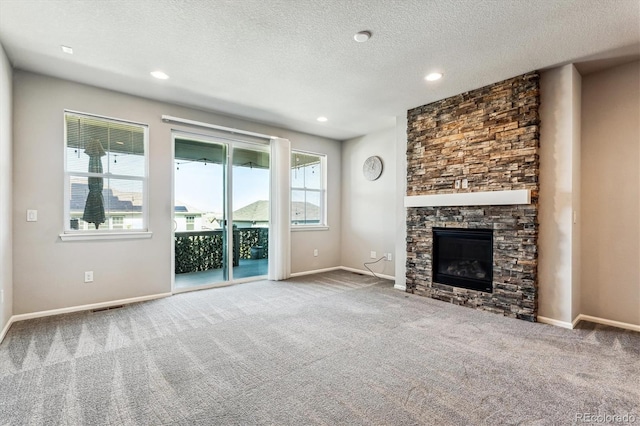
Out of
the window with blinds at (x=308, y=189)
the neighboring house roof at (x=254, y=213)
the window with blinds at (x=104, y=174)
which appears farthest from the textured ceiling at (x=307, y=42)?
the window with blinds at (x=308, y=189)

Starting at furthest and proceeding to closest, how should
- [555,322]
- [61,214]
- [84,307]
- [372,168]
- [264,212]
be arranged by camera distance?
[372,168] → [264,212] → [84,307] → [61,214] → [555,322]

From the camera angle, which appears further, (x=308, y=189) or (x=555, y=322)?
(x=308, y=189)

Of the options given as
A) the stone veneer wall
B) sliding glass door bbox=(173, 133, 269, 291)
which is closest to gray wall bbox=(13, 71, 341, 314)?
sliding glass door bbox=(173, 133, 269, 291)

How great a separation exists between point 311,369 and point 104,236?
9.94ft

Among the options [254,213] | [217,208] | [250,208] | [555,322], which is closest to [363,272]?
[254,213]

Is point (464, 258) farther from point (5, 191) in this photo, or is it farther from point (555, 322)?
point (5, 191)

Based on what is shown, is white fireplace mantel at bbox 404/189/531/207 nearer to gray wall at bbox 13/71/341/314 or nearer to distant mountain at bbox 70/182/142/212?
gray wall at bbox 13/71/341/314

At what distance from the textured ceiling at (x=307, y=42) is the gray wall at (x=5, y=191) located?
0.89ft

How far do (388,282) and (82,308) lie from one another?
4087 mm

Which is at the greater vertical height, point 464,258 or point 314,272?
point 464,258

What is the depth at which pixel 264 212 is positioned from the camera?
5285 millimetres

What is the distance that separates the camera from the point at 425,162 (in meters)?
4.15

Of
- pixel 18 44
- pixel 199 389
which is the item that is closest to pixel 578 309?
pixel 199 389

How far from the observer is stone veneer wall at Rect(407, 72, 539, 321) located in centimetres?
323
